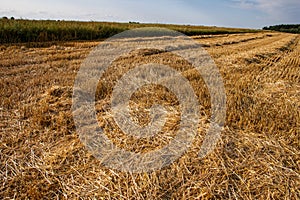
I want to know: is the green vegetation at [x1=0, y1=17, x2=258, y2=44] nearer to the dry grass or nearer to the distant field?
the distant field

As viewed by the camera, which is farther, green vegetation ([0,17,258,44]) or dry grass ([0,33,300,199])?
green vegetation ([0,17,258,44])

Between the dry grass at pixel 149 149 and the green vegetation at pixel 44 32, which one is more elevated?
the green vegetation at pixel 44 32

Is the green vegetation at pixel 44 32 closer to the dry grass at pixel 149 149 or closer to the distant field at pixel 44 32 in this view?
the distant field at pixel 44 32

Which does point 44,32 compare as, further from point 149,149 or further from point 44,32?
point 149,149

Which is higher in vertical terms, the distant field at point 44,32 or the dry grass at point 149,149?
the distant field at point 44,32

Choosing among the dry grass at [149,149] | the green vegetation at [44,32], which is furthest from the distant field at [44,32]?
the dry grass at [149,149]

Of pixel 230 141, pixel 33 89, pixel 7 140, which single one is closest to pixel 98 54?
pixel 33 89

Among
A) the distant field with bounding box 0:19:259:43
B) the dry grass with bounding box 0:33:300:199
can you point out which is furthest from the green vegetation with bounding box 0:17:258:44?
the dry grass with bounding box 0:33:300:199

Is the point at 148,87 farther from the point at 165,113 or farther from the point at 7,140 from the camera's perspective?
the point at 7,140

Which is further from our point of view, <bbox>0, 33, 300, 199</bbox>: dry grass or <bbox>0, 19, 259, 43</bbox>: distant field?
<bbox>0, 19, 259, 43</bbox>: distant field

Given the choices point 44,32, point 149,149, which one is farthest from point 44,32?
point 149,149

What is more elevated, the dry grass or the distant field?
the distant field

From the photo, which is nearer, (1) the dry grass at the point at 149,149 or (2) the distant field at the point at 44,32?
(1) the dry grass at the point at 149,149

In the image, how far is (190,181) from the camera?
239 cm
